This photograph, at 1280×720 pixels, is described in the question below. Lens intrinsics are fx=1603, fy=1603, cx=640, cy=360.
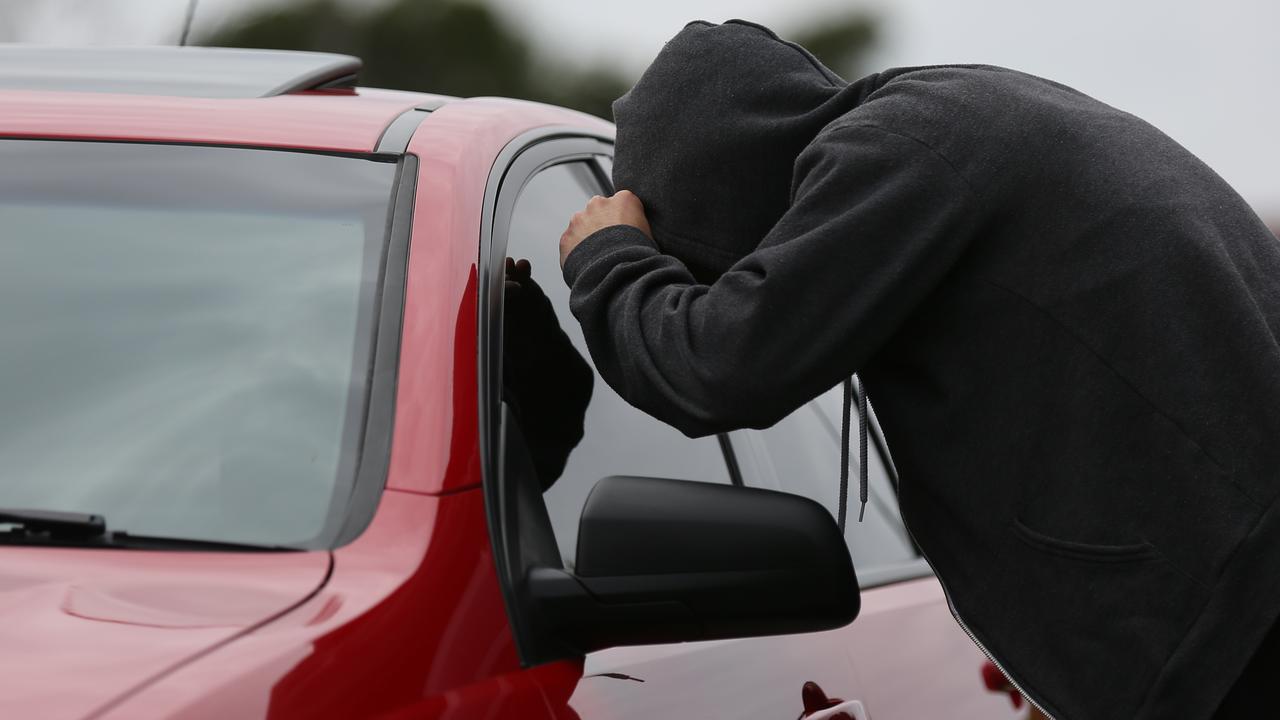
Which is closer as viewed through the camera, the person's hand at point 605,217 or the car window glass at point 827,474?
the person's hand at point 605,217

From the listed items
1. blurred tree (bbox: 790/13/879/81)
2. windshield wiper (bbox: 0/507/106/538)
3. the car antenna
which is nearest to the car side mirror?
windshield wiper (bbox: 0/507/106/538)

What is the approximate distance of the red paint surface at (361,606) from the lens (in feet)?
4.64

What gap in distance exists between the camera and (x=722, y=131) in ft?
6.50

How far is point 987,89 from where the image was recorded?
1.84 metres

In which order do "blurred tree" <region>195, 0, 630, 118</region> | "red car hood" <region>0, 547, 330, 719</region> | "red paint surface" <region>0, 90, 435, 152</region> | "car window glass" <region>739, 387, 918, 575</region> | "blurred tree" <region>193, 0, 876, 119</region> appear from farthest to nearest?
"blurred tree" <region>195, 0, 630, 118</region>, "blurred tree" <region>193, 0, 876, 119</region>, "car window glass" <region>739, 387, 918, 575</region>, "red paint surface" <region>0, 90, 435, 152</region>, "red car hood" <region>0, 547, 330, 719</region>

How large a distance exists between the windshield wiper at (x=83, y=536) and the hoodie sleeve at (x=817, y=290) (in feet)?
1.61

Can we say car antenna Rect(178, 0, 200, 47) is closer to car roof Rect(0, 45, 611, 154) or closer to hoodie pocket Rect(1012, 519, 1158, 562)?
car roof Rect(0, 45, 611, 154)

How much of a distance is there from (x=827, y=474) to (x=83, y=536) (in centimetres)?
147

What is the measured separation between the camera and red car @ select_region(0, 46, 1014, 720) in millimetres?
1541

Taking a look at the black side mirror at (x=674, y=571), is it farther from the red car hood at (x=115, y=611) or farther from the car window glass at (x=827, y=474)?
the car window glass at (x=827, y=474)

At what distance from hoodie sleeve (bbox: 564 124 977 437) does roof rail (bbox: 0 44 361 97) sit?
2.61 feet

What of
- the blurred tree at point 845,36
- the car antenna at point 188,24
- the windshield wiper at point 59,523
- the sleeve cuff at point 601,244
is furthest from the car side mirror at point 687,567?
the blurred tree at point 845,36

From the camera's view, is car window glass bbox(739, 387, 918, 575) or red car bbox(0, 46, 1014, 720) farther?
car window glass bbox(739, 387, 918, 575)

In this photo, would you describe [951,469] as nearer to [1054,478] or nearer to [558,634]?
[1054,478]
